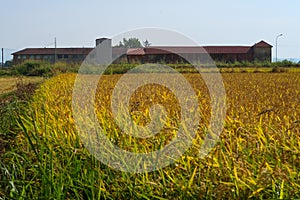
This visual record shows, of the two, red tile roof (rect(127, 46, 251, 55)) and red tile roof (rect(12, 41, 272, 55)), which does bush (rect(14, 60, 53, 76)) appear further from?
red tile roof (rect(127, 46, 251, 55))

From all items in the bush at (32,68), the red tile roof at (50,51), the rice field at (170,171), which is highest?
the red tile roof at (50,51)

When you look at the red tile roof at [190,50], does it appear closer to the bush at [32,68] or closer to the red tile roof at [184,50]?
the red tile roof at [184,50]

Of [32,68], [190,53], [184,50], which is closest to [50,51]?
[32,68]

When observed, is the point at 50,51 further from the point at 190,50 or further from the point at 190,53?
the point at 190,50

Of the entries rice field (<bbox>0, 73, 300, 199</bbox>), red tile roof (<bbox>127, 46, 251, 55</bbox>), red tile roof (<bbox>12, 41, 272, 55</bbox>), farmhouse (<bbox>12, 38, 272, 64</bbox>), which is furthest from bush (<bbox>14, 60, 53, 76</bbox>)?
rice field (<bbox>0, 73, 300, 199</bbox>)

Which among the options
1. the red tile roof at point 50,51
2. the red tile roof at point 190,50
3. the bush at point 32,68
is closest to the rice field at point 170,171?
the red tile roof at point 190,50

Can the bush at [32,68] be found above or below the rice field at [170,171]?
above

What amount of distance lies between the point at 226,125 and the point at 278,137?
0.51 m

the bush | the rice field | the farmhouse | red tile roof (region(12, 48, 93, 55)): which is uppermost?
red tile roof (region(12, 48, 93, 55))

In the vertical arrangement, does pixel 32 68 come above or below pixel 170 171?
above

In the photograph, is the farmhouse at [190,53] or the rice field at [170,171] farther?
the farmhouse at [190,53]

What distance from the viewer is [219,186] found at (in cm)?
209

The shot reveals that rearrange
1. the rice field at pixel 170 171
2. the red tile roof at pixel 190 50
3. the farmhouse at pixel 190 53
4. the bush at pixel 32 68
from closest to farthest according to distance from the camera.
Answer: the rice field at pixel 170 171, the red tile roof at pixel 190 50, the farmhouse at pixel 190 53, the bush at pixel 32 68

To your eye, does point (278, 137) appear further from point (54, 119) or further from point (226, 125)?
point (54, 119)
